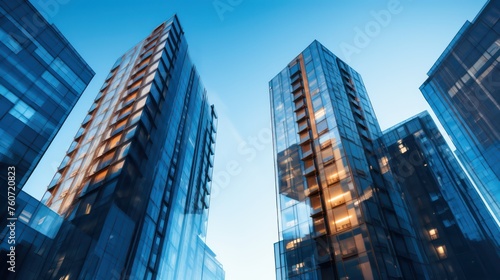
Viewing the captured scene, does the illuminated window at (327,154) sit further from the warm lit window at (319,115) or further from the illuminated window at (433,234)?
the illuminated window at (433,234)

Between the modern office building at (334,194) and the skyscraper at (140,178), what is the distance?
19321 mm

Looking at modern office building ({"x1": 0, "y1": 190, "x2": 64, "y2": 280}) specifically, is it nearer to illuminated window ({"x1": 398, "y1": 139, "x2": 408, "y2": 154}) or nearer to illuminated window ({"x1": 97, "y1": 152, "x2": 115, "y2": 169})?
illuminated window ({"x1": 97, "y1": 152, "x2": 115, "y2": 169})

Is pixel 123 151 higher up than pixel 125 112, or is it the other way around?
pixel 125 112

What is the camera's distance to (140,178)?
45.1 meters

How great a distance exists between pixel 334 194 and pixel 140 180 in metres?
27.9

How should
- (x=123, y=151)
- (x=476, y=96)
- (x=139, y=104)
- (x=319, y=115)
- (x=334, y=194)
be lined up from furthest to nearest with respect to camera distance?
(x=476, y=96), (x=139, y=104), (x=123, y=151), (x=319, y=115), (x=334, y=194)

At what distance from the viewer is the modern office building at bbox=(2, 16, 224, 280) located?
35281mm

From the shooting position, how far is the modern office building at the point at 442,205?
4269 cm

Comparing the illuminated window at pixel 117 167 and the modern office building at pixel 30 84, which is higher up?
the modern office building at pixel 30 84

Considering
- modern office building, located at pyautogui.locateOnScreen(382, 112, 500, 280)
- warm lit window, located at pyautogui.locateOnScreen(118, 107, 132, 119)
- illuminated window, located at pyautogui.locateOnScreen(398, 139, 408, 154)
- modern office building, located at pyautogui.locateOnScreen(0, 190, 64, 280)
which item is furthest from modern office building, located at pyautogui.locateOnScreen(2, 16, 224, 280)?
illuminated window, located at pyautogui.locateOnScreen(398, 139, 408, 154)

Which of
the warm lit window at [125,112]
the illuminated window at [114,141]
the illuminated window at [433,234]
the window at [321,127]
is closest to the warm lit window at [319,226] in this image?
the window at [321,127]

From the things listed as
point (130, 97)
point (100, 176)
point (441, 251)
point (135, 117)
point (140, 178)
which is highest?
point (130, 97)

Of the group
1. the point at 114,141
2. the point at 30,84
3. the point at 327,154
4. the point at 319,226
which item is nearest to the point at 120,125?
the point at 114,141

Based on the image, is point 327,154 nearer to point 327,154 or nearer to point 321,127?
point 327,154
